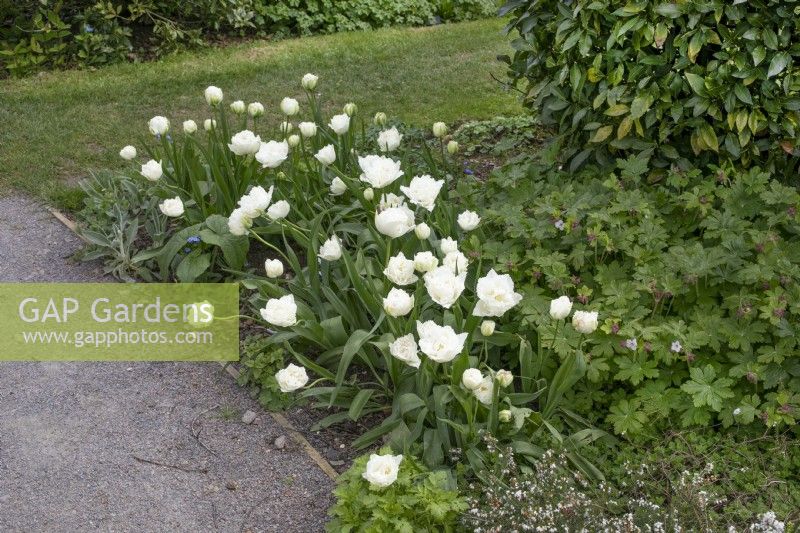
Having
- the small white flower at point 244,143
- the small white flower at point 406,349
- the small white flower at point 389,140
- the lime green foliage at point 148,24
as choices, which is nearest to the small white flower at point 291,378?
the small white flower at point 406,349

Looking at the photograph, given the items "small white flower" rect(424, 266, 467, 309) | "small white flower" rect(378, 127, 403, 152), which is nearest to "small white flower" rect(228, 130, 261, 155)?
"small white flower" rect(378, 127, 403, 152)

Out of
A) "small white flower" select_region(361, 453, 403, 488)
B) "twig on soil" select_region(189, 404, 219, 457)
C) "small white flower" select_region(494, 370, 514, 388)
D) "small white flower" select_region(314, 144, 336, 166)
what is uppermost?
"small white flower" select_region(314, 144, 336, 166)

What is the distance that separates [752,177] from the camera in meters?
3.65

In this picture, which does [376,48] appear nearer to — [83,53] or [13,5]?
[83,53]

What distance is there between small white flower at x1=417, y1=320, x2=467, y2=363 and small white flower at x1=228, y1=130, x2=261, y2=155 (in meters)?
1.65

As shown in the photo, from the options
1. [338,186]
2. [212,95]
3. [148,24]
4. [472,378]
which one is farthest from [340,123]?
[148,24]

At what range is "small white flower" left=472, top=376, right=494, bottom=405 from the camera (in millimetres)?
2893

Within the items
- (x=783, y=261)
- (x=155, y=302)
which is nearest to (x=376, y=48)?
(x=155, y=302)

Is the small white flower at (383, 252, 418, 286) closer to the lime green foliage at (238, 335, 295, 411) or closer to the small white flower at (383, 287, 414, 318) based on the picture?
the small white flower at (383, 287, 414, 318)

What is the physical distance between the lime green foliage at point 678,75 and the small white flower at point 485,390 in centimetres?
173

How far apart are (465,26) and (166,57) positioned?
3151mm

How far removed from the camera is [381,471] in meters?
2.62

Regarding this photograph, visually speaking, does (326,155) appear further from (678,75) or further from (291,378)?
(678,75)

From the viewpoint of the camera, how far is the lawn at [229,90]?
566cm
